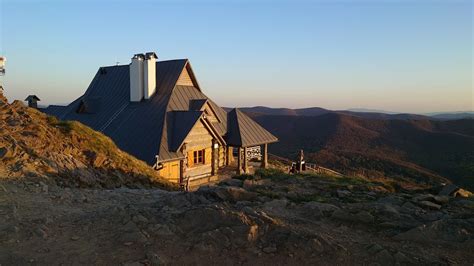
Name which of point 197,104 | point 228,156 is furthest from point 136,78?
point 228,156

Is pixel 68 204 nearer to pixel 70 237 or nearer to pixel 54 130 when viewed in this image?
pixel 70 237

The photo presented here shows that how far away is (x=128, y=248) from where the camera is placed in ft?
17.6

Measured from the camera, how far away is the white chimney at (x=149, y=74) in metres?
21.1

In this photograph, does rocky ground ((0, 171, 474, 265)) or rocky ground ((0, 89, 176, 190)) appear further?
rocky ground ((0, 89, 176, 190))

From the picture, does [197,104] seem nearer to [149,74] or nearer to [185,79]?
[185,79]

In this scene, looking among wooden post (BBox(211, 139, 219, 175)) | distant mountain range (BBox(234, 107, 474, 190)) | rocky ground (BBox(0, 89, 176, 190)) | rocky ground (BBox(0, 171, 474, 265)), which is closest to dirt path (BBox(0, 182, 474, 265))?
rocky ground (BBox(0, 171, 474, 265))

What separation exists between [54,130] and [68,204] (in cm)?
468

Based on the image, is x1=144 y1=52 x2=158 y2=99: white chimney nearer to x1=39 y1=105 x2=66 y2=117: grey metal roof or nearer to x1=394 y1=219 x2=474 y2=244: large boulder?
x1=39 y1=105 x2=66 y2=117: grey metal roof

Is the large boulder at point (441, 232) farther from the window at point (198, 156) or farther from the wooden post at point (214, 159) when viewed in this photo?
the wooden post at point (214, 159)

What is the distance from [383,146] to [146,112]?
1615 inches

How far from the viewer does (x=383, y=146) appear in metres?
51.7

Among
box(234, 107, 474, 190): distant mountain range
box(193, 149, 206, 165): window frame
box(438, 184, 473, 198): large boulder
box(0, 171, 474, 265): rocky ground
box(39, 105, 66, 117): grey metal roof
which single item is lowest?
box(234, 107, 474, 190): distant mountain range

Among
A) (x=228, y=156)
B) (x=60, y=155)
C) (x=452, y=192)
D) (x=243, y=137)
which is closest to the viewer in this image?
(x=60, y=155)

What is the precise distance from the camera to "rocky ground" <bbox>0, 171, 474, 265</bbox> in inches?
202
